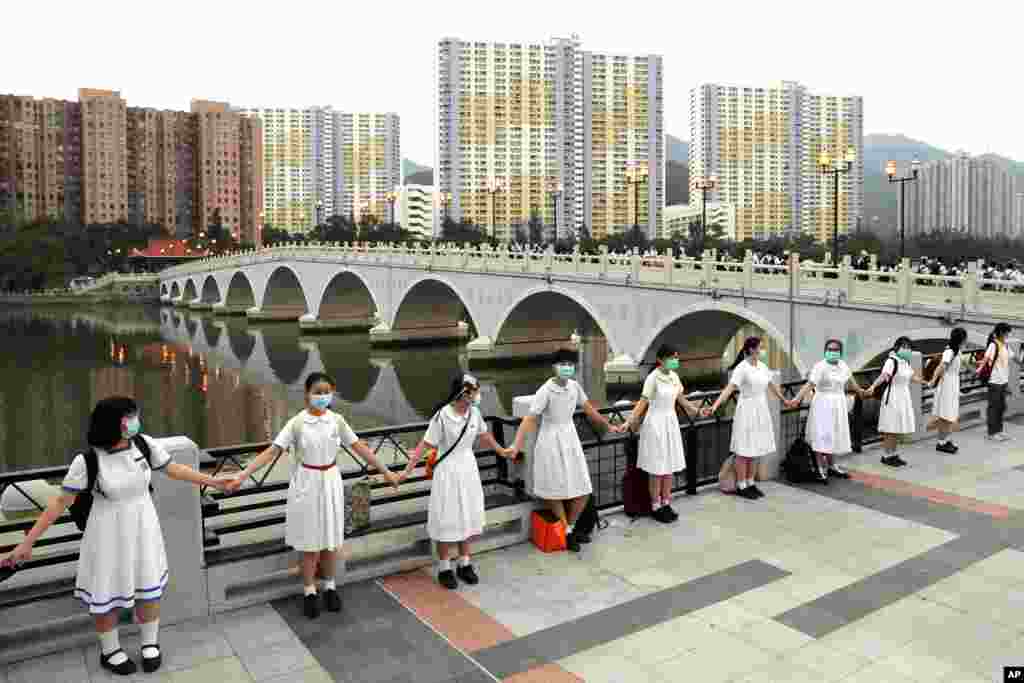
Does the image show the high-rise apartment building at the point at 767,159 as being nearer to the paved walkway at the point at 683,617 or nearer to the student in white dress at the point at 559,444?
the paved walkway at the point at 683,617

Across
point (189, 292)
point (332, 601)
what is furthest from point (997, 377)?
point (189, 292)

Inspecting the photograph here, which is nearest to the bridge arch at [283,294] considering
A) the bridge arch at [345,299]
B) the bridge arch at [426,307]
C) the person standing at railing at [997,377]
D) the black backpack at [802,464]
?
the bridge arch at [345,299]

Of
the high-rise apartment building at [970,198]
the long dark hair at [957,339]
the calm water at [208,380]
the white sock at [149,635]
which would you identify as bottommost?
the calm water at [208,380]

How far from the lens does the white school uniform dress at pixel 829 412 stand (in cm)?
825

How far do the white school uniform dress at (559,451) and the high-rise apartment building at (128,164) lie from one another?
377 feet

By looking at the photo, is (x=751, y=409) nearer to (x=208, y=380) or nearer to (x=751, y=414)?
(x=751, y=414)

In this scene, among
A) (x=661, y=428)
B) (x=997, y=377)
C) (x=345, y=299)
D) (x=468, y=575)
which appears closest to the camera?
(x=468, y=575)

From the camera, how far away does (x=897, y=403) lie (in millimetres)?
9062

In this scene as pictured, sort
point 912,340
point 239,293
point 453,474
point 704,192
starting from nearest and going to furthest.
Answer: point 453,474 → point 912,340 → point 704,192 → point 239,293

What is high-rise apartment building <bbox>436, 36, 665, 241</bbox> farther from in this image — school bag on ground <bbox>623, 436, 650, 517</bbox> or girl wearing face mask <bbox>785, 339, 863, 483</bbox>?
school bag on ground <bbox>623, 436, 650, 517</bbox>

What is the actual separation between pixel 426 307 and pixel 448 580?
142 feet

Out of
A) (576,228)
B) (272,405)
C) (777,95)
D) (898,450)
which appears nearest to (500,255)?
(272,405)

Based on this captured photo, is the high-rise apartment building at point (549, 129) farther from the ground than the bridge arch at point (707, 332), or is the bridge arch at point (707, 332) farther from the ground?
the high-rise apartment building at point (549, 129)

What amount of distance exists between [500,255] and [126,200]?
9726 cm
